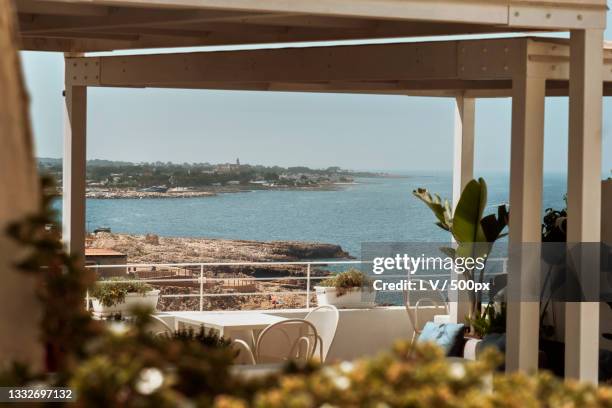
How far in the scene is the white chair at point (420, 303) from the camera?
9484 millimetres

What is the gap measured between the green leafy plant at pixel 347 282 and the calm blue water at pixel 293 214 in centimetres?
3244

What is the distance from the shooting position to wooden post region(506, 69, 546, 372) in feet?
16.1

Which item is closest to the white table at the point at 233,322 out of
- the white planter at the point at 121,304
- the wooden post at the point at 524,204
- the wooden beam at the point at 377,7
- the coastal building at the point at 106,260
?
the white planter at the point at 121,304

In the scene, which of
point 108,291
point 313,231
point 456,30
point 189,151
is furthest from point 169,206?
point 456,30

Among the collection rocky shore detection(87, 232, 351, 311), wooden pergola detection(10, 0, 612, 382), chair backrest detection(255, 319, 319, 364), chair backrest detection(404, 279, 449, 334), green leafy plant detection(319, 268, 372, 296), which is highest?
wooden pergola detection(10, 0, 612, 382)

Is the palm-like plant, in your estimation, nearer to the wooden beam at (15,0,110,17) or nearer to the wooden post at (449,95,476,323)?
the wooden post at (449,95,476,323)

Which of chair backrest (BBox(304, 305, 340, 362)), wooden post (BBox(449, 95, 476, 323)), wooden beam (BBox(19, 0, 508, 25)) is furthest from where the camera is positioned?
wooden post (BBox(449, 95, 476, 323))

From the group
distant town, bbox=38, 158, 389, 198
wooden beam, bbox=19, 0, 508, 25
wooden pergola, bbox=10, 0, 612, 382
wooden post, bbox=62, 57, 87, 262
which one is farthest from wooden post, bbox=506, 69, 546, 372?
distant town, bbox=38, 158, 389, 198

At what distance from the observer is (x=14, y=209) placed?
5.29 ft

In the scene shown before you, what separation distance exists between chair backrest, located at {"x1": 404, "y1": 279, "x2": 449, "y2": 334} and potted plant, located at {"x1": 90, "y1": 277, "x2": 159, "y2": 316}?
3034 millimetres

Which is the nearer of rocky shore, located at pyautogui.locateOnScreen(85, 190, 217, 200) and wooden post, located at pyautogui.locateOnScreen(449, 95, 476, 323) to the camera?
wooden post, located at pyautogui.locateOnScreen(449, 95, 476, 323)

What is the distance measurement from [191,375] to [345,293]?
31.1 ft

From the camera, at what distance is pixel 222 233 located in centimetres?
4656

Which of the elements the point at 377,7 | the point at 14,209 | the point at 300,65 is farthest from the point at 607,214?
the point at 14,209
